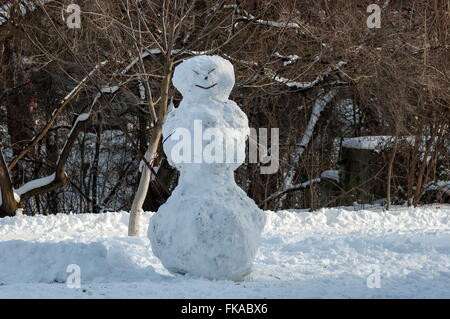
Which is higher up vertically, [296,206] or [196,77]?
[196,77]

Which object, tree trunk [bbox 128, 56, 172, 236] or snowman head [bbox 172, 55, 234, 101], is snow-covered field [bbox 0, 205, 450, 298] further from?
snowman head [bbox 172, 55, 234, 101]

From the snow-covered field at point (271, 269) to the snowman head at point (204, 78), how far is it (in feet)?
5.58

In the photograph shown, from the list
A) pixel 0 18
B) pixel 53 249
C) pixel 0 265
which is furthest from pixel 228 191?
pixel 0 18

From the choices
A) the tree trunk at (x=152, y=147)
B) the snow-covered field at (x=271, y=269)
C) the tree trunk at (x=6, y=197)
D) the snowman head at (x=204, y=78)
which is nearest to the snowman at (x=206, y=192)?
the snowman head at (x=204, y=78)

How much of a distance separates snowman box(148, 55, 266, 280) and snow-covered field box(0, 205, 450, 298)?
205 mm

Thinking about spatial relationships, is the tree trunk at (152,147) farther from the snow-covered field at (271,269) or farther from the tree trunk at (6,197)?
the tree trunk at (6,197)

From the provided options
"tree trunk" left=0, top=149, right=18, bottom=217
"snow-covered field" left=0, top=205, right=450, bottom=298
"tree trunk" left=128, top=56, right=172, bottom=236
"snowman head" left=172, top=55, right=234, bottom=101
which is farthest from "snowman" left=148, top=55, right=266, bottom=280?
"tree trunk" left=0, top=149, right=18, bottom=217

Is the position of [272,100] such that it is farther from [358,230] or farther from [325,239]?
[325,239]

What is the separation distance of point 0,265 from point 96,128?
1177 centimetres

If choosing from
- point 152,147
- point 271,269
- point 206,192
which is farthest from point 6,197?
point 206,192

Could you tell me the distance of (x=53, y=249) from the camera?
24.0ft

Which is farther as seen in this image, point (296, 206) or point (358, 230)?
point (296, 206)

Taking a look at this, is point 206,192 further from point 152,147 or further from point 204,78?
point 152,147

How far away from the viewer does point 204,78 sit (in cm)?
705
